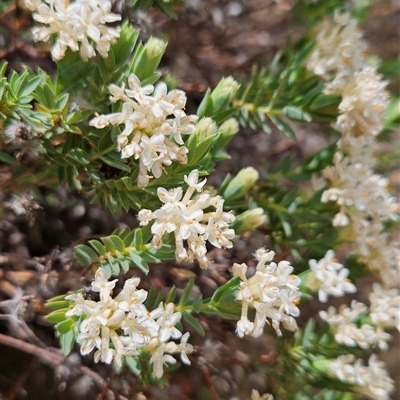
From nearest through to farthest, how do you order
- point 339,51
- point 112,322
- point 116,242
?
point 112,322, point 116,242, point 339,51

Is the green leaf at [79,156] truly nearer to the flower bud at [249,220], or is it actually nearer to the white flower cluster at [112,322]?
the white flower cluster at [112,322]

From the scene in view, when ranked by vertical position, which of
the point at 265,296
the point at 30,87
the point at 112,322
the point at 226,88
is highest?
the point at 226,88

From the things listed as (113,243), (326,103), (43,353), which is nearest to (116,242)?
(113,243)

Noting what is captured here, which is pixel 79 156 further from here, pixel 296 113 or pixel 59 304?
pixel 296 113

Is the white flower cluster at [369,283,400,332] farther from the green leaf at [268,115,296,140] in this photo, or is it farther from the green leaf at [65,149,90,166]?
the green leaf at [65,149,90,166]

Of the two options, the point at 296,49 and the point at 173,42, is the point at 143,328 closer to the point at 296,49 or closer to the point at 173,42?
the point at 296,49

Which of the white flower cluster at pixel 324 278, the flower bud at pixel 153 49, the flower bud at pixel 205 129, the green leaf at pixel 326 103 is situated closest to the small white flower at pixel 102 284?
the flower bud at pixel 205 129

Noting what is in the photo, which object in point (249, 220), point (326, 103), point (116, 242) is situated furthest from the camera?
point (326, 103)

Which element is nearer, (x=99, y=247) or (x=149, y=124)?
(x=149, y=124)
